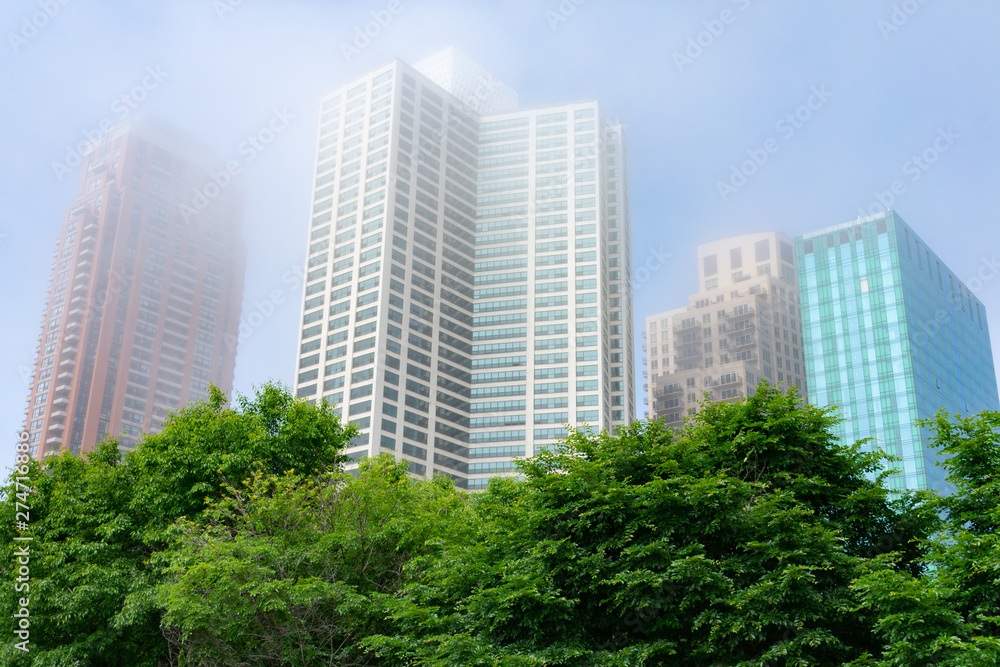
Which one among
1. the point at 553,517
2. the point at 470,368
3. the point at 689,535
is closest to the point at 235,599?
the point at 553,517

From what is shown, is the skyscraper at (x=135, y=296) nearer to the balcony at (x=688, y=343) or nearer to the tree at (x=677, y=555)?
the balcony at (x=688, y=343)

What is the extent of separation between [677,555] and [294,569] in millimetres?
10783

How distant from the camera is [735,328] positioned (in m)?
145

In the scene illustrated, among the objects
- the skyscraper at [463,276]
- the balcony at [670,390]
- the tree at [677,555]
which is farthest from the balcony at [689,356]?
the tree at [677,555]

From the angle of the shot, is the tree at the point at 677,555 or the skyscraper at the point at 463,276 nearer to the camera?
the tree at the point at 677,555

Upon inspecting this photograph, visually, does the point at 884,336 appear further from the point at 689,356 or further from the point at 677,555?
the point at 677,555

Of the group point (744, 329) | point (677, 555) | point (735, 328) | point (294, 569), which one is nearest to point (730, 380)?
point (744, 329)

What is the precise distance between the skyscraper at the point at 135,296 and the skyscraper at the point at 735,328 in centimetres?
9017

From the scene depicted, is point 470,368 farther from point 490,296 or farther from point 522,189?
point 522,189

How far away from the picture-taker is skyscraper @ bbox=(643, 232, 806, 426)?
141375 millimetres

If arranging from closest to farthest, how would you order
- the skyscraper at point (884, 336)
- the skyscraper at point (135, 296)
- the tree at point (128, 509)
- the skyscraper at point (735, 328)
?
the tree at point (128, 509) < the skyscraper at point (884, 336) < the skyscraper at point (735, 328) < the skyscraper at point (135, 296)

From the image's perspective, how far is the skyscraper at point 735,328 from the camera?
464ft

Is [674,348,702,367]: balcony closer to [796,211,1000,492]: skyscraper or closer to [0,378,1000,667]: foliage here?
[796,211,1000,492]: skyscraper

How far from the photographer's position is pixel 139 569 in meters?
27.0
